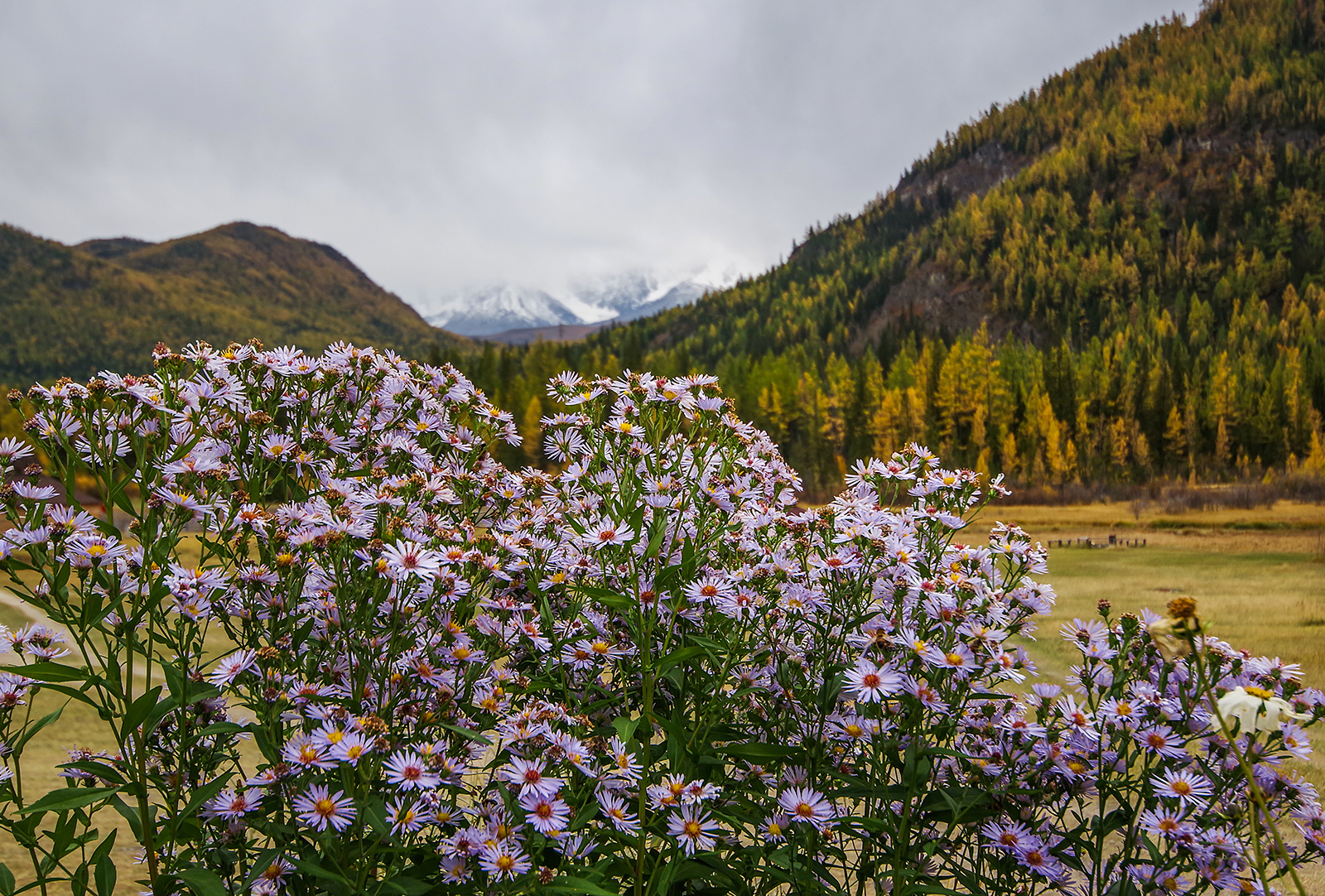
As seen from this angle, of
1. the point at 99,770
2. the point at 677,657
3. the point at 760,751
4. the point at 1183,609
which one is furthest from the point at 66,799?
the point at 1183,609

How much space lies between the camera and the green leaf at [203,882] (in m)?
1.70

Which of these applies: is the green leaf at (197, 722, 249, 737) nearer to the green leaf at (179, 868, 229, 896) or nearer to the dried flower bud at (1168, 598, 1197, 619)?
the green leaf at (179, 868, 229, 896)

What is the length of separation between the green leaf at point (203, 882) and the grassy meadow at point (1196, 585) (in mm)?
2363

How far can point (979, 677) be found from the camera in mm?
2314

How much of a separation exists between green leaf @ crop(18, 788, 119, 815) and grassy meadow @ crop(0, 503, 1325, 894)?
272 cm

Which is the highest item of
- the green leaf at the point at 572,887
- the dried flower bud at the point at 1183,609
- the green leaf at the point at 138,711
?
the dried flower bud at the point at 1183,609

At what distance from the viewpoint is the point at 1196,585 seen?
1410 centimetres

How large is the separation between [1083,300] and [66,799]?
131006 millimetres

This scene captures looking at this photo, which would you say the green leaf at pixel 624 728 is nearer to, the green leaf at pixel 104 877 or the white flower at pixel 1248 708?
the white flower at pixel 1248 708

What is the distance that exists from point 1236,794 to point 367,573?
2.82 meters

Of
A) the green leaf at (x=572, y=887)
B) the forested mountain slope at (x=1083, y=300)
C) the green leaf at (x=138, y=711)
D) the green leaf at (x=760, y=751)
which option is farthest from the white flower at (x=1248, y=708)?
the forested mountain slope at (x=1083, y=300)

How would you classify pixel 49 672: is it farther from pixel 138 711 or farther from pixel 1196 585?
pixel 1196 585

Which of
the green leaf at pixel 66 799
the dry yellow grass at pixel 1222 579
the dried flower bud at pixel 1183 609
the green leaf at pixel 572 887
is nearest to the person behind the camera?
the dried flower bud at pixel 1183 609

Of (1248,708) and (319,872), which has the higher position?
(1248,708)
